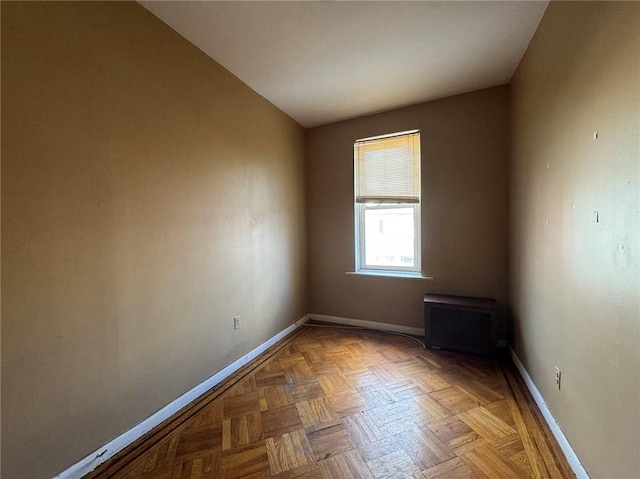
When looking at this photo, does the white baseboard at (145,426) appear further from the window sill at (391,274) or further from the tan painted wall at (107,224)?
the window sill at (391,274)

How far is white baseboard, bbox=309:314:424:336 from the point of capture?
312 cm

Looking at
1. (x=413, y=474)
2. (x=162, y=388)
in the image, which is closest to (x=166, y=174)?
(x=162, y=388)

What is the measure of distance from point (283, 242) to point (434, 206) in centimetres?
170

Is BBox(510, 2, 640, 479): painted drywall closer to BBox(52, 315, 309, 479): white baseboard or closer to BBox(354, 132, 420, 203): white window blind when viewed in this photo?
BBox(354, 132, 420, 203): white window blind

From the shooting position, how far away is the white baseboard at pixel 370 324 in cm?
312

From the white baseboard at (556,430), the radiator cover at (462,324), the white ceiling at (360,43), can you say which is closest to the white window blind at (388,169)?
the white ceiling at (360,43)

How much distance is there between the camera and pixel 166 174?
72.5 inches

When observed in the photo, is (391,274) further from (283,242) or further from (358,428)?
(358,428)

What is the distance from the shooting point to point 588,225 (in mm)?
1262

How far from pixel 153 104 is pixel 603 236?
2449 millimetres

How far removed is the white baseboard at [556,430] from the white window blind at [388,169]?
73.7 inches

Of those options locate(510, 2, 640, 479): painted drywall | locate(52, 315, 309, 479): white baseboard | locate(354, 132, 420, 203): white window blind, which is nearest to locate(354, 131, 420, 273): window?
locate(354, 132, 420, 203): white window blind

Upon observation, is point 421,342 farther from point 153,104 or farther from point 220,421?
point 153,104

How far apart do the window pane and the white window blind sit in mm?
160
